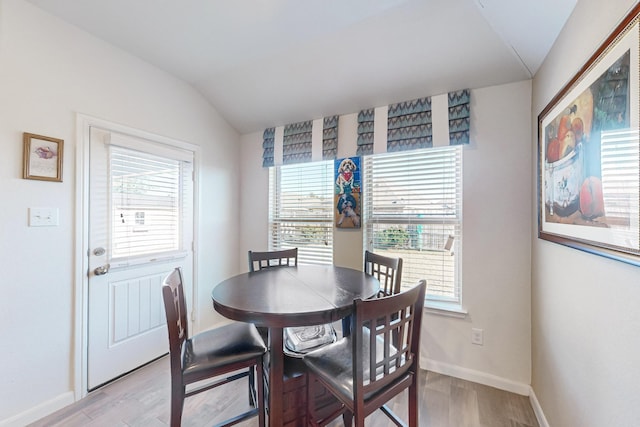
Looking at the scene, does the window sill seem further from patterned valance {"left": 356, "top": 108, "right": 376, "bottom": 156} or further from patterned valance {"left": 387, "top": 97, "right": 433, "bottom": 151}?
patterned valance {"left": 356, "top": 108, "right": 376, "bottom": 156}

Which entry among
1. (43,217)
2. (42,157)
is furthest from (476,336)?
(42,157)

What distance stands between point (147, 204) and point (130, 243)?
37cm

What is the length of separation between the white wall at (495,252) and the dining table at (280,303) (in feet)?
3.22

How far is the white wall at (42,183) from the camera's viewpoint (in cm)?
166

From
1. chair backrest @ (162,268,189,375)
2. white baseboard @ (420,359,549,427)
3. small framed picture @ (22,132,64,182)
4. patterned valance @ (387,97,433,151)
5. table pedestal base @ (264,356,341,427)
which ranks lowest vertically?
white baseboard @ (420,359,549,427)

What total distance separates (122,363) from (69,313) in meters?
0.62

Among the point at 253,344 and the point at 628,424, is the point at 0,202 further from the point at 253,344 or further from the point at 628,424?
the point at 628,424

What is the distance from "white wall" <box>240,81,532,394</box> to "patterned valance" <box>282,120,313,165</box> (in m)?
1.21

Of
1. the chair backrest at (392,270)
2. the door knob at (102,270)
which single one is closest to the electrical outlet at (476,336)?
the chair backrest at (392,270)

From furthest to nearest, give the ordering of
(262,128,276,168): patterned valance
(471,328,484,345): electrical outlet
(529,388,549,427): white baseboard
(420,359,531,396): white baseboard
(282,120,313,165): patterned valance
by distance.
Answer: (262,128,276,168): patterned valance < (282,120,313,165): patterned valance < (471,328,484,345): electrical outlet < (420,359,531,396): white baseboard < (529,388,549,427): white baseboard

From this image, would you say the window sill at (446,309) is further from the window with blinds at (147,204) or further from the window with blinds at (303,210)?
the window with blinds at (147,204)

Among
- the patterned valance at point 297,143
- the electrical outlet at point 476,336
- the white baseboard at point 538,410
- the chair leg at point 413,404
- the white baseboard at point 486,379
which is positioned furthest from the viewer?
the patterned valance at point 297,143

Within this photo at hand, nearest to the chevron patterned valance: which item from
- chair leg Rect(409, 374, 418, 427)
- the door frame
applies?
the door frame

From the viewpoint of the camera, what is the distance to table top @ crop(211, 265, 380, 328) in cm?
125
